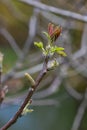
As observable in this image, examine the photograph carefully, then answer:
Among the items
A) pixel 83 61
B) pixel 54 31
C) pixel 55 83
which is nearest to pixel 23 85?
pixel 55 83

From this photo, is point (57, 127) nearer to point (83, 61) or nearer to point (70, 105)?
point (70, 105)

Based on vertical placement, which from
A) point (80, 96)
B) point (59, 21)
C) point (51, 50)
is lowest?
point (80, 96)

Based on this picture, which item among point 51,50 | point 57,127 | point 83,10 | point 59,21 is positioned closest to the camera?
point 51,50

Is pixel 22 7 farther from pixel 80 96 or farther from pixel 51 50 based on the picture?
pixel 51 50

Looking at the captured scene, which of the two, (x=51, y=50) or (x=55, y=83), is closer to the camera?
(x=51, y=50)

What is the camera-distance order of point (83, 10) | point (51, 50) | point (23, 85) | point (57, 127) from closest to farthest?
point (51, 50), point (83, 10), point (23, 85), point (57, 127)

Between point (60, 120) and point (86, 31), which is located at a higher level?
point (86, 31)

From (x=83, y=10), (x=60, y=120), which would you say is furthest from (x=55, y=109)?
(x=83, y=10)
